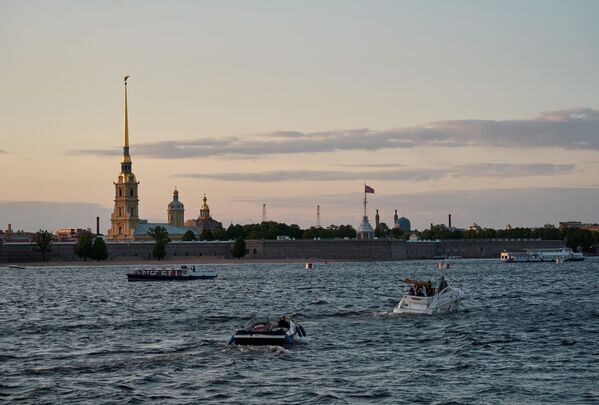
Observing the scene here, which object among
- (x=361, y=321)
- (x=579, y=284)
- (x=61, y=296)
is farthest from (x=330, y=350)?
(x=579, y=284)

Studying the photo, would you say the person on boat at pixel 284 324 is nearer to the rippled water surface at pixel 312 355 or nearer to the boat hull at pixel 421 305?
the rippled water surface at pixel 312 355

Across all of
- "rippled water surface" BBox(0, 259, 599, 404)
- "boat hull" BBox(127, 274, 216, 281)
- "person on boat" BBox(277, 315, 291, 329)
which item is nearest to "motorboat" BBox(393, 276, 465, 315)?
"rippled water surface" BBox(0, 259, 599, 404)

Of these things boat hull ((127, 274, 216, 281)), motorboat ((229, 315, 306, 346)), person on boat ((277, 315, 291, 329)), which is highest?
boat hull ((127, 274, 216, 281))

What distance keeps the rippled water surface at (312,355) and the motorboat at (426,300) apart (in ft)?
3.27

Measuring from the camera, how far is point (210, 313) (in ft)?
261


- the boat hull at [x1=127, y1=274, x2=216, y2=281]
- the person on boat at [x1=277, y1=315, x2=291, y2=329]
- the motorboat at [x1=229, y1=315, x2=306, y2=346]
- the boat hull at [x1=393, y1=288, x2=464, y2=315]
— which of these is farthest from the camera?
the boat hull at [x1=127, y1=274, x2=216, y2=281]

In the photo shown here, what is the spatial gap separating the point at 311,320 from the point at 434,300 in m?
7.75

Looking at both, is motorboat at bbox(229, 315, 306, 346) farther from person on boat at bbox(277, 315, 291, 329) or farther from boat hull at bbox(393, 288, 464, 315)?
boat hull at bbox(393, 288, 464, 315)

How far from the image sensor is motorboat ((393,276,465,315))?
73.9 metres

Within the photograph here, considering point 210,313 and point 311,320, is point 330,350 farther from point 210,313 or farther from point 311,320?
point 210,313

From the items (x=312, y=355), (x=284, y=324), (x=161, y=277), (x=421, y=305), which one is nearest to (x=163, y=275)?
(x=161, y=277)

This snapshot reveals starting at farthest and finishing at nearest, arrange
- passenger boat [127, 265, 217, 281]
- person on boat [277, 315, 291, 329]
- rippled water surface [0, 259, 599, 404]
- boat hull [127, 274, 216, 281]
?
passenger boat [127, 265, 217, 281]
boat hull [127, 274, 216, 281]
person on boat [277, 315, 291, 329]
rippled water surface [0, 259, 599, 404]

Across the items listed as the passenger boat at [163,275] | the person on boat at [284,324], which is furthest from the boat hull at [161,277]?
the person on boat at [284,324]

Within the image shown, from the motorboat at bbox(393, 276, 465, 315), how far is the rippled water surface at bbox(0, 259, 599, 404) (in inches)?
39.3
